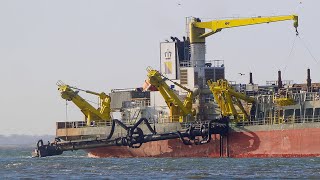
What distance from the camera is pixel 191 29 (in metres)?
105

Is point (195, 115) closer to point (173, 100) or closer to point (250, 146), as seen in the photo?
point (173, 100)

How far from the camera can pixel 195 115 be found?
102m

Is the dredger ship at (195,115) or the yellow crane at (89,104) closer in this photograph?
the dredger ship at (195,115)

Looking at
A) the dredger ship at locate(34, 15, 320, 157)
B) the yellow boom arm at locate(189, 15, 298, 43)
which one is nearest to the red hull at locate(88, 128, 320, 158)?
the dredger ship at locate(34, 15, 320, 157)

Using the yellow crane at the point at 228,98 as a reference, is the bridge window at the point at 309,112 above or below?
below

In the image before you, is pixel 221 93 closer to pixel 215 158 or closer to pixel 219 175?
pixel 215 158

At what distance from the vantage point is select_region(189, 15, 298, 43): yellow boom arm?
96.7 metres

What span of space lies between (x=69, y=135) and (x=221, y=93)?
20915 mm

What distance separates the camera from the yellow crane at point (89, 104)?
355 feet

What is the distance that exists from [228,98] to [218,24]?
9815 millimetres

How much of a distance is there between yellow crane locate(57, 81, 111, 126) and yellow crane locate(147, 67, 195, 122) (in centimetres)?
903

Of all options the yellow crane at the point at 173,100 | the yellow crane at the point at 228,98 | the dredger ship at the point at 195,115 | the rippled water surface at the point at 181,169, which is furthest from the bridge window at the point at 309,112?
the yellow crane at the point at 173,100

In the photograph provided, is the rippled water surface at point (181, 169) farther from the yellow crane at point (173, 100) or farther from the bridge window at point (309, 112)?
the yellow crane at point (173, 100)

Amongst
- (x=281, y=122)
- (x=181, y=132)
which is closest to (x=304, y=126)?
(x=281, y=122)
